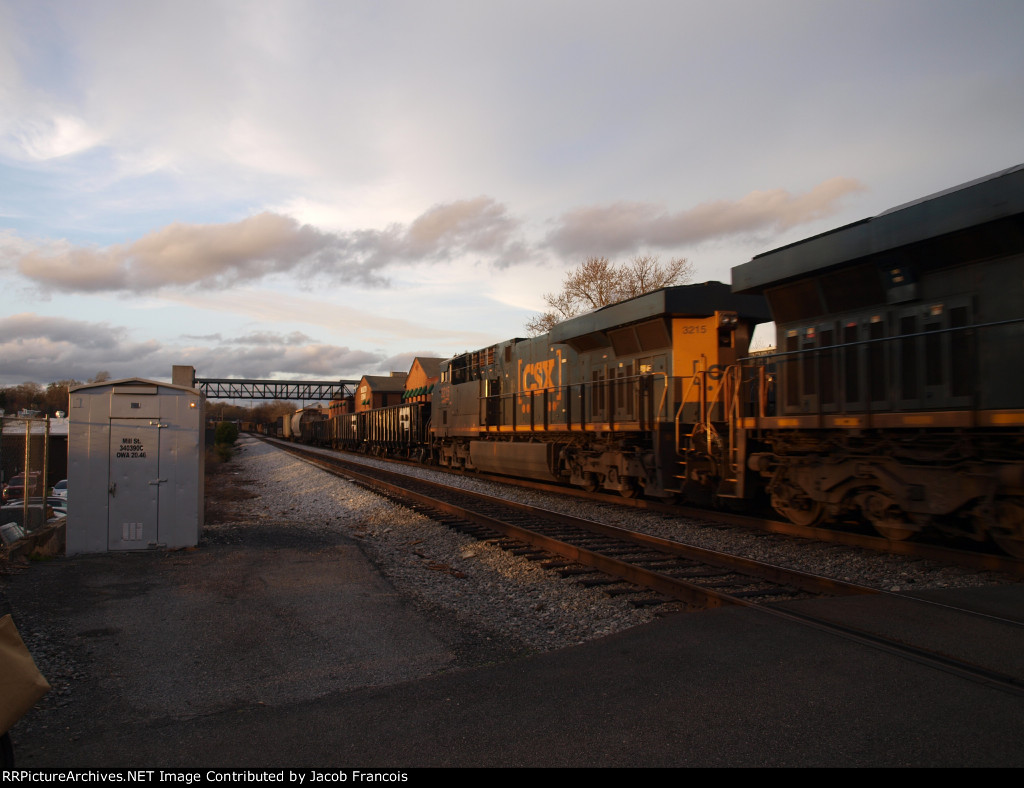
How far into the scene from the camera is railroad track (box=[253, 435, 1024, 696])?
14.1 ft

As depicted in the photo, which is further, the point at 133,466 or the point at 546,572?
the point at 133,466

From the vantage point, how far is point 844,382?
7887mm

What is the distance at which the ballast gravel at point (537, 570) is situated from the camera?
5660mm

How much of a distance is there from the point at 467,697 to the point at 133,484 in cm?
625

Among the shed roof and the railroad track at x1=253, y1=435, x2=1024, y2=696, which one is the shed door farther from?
the railroad track at x1=253, y1=435, x2=1024, y2=696

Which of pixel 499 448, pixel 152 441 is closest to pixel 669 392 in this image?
pixel 499 448

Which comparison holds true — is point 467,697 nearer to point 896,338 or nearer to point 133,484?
point 896,338

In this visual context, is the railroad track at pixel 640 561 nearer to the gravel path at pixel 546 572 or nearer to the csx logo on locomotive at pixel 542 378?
the gravel path at pixel 546 572

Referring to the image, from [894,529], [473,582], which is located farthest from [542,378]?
[894,529]

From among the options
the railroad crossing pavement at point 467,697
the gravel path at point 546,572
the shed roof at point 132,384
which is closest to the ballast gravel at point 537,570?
the gravel path at point 546,572

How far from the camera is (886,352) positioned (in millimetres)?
7535

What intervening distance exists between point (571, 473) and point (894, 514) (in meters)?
7.39

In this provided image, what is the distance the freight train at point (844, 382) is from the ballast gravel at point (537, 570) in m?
0.62

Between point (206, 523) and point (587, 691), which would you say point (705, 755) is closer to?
point (587, 691)
